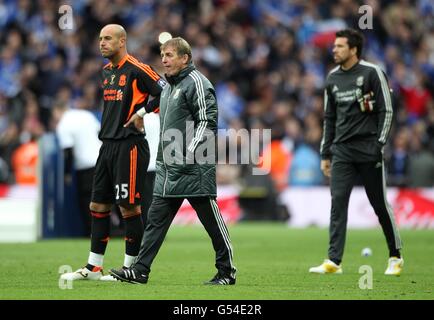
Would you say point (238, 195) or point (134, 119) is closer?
point (134, 119)

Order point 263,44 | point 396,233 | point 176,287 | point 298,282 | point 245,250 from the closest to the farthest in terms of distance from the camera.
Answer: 1. point 176,287
2. point 298,282
3. point 396,233
4. point 245,250
5. point 263,44

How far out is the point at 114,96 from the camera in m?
10.8

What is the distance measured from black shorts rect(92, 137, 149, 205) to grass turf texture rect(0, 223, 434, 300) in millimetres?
897

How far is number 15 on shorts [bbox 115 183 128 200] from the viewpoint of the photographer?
10.7 metres

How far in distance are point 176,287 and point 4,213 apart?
805 cm

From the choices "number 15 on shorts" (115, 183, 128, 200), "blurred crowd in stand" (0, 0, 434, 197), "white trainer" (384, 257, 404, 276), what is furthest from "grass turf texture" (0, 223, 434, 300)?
"blurred crowd in stand" (0, 0, 434, 197)

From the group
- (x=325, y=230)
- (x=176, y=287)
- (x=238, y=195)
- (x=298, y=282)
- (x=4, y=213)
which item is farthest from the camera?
(x=238, y=195)

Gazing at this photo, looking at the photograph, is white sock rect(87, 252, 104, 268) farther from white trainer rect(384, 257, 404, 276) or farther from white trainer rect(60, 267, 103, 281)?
white trainer rect(384, 257, 404, 276)

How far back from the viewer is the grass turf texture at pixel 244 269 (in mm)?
9484

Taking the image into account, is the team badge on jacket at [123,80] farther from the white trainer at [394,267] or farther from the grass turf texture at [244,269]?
the white trainer at [394,267]

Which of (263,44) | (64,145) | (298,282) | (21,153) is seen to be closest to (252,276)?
(298,282)

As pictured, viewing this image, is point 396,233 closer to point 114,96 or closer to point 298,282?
point 298,282

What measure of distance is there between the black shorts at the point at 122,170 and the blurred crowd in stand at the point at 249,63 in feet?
42.1

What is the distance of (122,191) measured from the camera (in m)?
10.7
